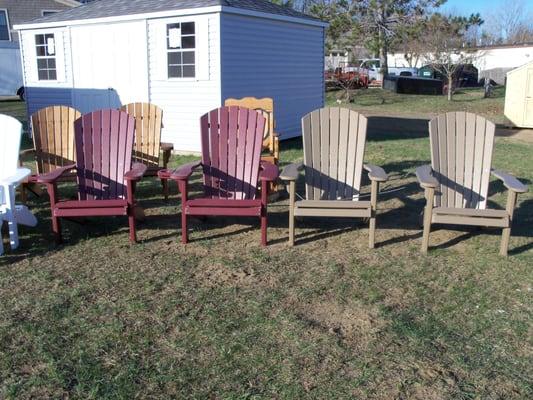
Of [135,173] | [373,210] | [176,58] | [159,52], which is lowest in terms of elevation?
[373,210]

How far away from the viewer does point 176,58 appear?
1007cm

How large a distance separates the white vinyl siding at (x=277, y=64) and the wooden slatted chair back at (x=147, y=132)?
3280 millimetres

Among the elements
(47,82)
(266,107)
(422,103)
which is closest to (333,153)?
(266,107)

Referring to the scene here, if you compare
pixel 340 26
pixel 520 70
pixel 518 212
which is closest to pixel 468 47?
pixel 340 26

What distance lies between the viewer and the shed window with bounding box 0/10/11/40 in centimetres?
2906

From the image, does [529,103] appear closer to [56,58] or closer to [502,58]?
[56,58]

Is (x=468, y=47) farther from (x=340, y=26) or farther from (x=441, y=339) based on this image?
(x=441, y=339)

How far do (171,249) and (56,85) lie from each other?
8489 millimetres

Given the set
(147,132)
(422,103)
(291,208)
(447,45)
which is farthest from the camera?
(447,45)

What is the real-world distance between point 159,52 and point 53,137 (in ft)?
14.5

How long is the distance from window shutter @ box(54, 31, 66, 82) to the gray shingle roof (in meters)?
0.33

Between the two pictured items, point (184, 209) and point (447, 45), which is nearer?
point (184, 209)

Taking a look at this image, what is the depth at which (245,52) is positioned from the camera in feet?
33.5

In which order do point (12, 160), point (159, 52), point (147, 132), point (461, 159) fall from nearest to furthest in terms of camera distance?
point (12, 160) < point (461, 159) < point (147, 132) < point (159, 52)
